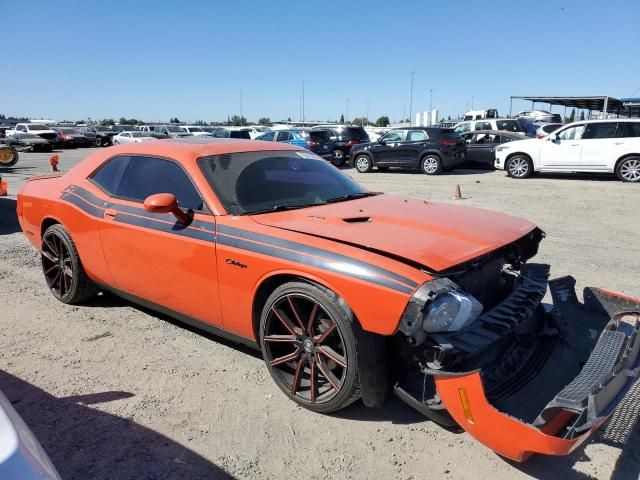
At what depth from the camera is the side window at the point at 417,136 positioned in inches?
660

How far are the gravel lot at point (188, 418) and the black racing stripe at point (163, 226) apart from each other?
3.12 ft

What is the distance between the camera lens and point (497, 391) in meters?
2.62

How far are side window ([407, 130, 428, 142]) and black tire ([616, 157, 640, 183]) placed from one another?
19.4 ft

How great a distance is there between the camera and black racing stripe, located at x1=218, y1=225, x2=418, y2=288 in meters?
2.49

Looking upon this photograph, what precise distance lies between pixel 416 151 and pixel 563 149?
4658 mm

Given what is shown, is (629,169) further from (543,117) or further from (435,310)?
(543,117)

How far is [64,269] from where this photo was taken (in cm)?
464

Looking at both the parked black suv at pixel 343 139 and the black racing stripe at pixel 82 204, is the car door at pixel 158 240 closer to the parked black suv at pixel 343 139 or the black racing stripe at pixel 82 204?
the black racing stripe at pixel 82 204

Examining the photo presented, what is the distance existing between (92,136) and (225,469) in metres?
39.5

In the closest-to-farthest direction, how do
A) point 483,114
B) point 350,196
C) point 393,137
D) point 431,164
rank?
point 350,196
point 431,164
point 393,137
point 483,114

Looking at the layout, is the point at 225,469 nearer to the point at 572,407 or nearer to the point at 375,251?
the point at 375,251

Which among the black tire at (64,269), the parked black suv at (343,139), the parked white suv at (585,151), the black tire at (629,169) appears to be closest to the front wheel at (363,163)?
the parked black suv at (343,139)

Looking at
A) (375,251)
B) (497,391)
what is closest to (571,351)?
(497,391)

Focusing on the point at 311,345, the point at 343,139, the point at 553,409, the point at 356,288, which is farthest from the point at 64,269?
the point at 343,139
